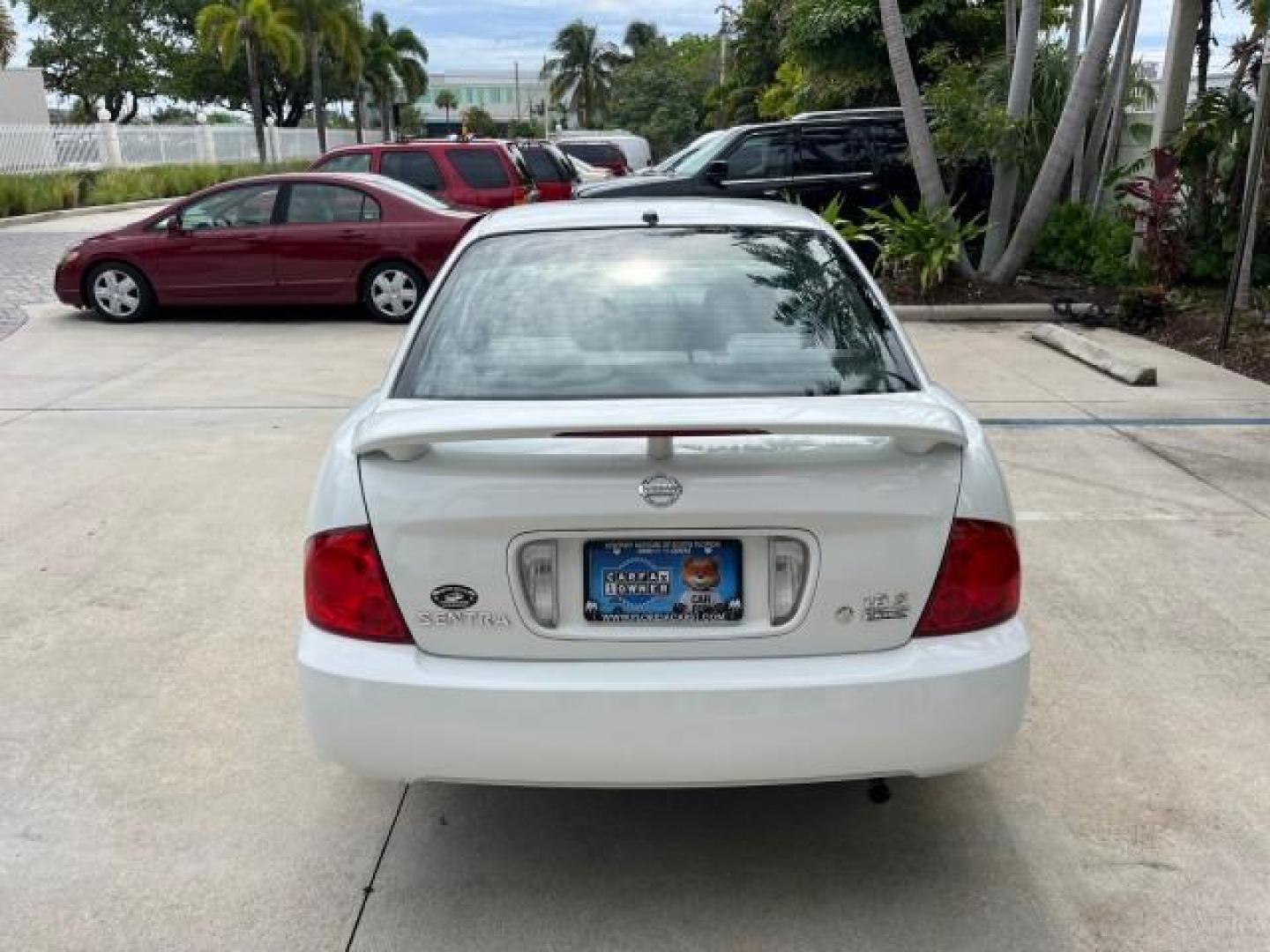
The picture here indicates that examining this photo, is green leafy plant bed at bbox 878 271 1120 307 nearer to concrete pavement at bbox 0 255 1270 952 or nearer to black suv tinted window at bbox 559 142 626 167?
concrete pavement at bbox 0 255 1270 952

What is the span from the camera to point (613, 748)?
255 centimetres

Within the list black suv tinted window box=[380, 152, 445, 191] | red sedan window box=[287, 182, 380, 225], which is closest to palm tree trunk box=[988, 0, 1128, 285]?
red sedan window box=[287, 182, 380, 225]

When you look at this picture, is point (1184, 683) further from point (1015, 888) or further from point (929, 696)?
point (929, 696)

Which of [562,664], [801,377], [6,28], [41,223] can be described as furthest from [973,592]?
[6,28]

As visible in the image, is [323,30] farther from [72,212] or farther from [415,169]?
[415,169]

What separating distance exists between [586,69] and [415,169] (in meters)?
80.1

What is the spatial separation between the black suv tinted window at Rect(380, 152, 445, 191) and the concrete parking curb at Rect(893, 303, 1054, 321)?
627cm

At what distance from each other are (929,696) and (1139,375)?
680 cm

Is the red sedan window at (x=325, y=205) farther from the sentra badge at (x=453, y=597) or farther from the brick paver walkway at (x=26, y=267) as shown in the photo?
the sentra badge at (x=453, y=597)

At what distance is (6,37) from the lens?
29422 millimetres

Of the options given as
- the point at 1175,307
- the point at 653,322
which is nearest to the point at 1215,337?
the point at 1175,307

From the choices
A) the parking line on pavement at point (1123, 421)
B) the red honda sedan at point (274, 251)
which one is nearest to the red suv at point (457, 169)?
the red honda sedan at point (274, 251)

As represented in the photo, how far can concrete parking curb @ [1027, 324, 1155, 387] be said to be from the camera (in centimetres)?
856

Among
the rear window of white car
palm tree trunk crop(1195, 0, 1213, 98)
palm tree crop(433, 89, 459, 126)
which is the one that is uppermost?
palm tree crop(433, 89, 459, 126)
